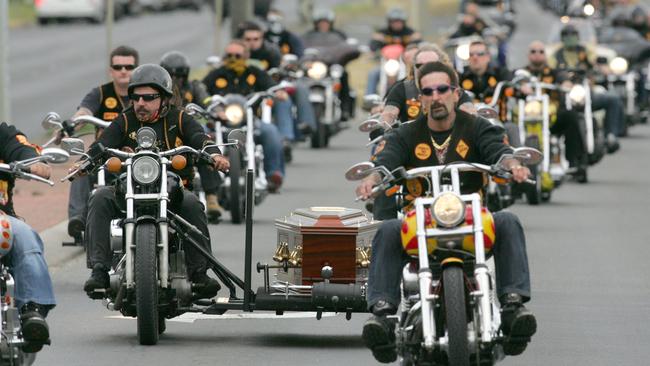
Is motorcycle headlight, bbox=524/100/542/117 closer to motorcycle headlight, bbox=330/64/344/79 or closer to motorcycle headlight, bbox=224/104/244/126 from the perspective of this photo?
motorcycle headlight, bbox=224/104/244/126

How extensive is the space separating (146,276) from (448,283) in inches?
89.5

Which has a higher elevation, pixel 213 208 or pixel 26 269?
pixel 26 269

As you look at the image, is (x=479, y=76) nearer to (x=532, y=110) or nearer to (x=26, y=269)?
(x=532, y=110)

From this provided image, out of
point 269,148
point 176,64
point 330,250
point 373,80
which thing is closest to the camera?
point 330,250

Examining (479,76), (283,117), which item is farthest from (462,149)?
(283,117)

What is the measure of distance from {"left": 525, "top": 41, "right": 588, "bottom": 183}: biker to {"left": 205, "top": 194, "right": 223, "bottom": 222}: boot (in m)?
5.16

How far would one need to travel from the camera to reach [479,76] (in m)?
20.9

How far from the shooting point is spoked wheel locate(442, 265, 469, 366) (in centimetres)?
1001

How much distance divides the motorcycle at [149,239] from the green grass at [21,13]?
55.2 meters

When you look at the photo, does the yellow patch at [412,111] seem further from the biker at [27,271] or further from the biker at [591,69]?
the biker at [591,69]

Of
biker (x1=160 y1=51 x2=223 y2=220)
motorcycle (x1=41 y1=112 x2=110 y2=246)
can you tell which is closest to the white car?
biker (x1=160 y1=51 x2=223 y2=220)

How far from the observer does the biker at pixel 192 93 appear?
17688mm

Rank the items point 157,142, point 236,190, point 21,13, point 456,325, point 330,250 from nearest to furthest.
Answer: point 456,325 < point 330,250 < point 157,142 < point 236,190 < point 21,13

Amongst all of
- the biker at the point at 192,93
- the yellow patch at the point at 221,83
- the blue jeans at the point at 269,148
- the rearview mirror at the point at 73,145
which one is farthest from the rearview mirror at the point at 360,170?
the yellow patch at the point at 221,83
